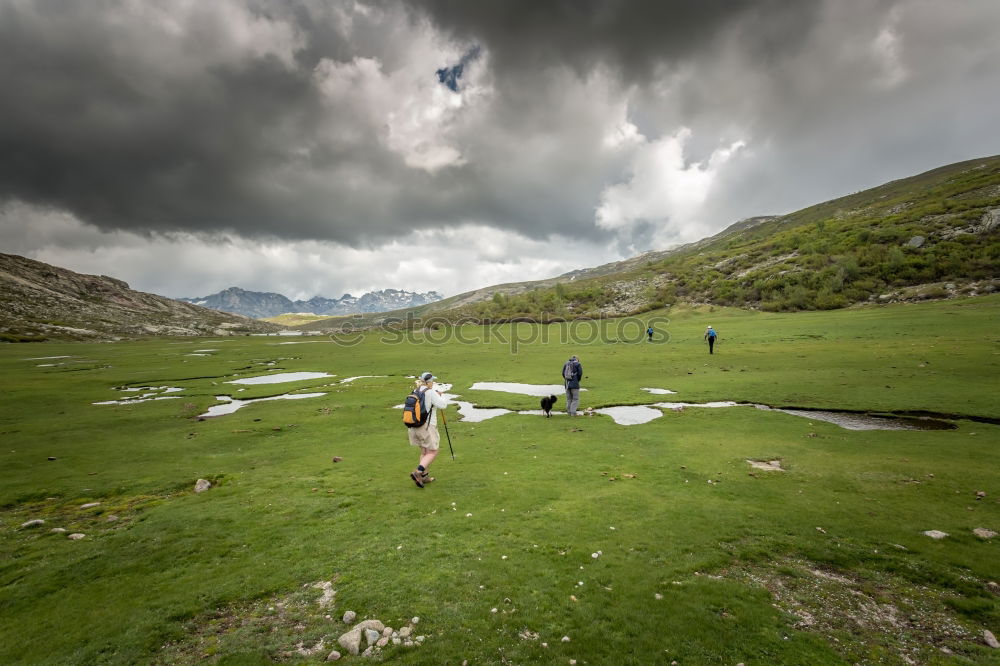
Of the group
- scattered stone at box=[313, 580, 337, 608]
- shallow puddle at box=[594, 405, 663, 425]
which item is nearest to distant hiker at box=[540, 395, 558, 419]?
shallow puddle at box=[594, 405, 663, 425]

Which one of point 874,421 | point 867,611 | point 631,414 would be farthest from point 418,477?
point 874,421

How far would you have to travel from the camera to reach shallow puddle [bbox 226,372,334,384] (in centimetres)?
4619

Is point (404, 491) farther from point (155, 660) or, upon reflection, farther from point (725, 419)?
point (725, 419)

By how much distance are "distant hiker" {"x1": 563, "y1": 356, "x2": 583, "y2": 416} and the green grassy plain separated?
5.14 feet

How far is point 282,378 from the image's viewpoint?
48.9m

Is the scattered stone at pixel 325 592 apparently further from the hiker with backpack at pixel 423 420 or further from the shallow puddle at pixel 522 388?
the shallow puddle at pixel 522 388

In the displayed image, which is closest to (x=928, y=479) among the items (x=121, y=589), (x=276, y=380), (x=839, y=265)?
(x=121, y=589)

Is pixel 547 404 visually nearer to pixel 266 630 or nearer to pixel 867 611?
pixel 867 611

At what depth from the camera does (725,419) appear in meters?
23.8

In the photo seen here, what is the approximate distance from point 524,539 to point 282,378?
47.8 metres

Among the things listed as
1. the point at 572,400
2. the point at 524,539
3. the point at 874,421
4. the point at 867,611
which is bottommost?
the point at 874,421

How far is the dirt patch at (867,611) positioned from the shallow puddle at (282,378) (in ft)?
162

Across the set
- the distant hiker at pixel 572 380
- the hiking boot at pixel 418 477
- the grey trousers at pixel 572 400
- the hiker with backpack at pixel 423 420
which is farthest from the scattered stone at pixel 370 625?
the grey trousers at pixel 572 400

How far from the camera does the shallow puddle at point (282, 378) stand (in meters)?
46.2
